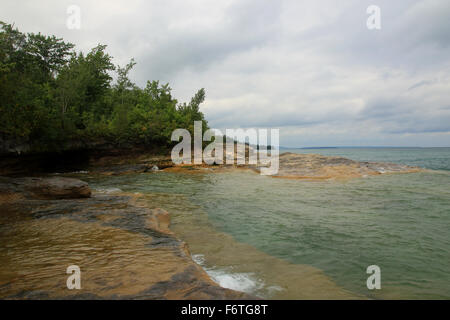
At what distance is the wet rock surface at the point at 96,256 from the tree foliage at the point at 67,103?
12.4 m

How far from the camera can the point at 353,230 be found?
23.7ft

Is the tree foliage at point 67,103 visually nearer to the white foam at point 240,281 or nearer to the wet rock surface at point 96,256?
the wet rock surface at point 96,256

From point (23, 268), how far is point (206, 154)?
2865 cm

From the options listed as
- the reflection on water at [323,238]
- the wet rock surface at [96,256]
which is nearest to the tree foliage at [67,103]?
the wet rock surface at [96,256]

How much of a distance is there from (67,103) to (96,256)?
27.4 meters

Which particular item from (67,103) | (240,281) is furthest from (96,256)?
(67,103)

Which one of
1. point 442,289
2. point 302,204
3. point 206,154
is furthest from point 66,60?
point 442,289

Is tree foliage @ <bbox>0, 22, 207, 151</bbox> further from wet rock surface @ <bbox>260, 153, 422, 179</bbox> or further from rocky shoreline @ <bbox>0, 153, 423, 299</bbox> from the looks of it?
wet rock surface @ <bbox>260, 153, 422, 179</bbox>

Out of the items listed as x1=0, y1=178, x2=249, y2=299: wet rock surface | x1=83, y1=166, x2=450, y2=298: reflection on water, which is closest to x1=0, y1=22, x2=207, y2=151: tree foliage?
x1=0, y1=178, x2=249, y2=299: wet rock surface

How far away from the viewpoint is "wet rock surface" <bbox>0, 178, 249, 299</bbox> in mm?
3426

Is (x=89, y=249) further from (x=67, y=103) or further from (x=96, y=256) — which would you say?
(x=67, y=103)

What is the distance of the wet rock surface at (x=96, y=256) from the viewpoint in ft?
11.2

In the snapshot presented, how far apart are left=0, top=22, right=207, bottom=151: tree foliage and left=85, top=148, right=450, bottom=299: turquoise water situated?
1513 centimetres
